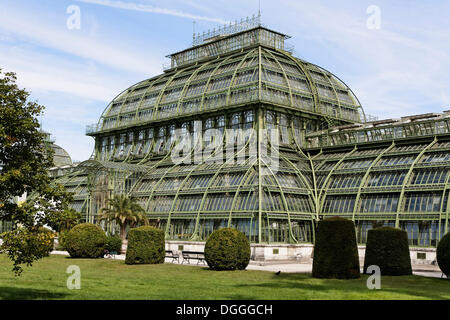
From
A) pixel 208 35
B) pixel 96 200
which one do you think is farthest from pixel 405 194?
pixel 208 35

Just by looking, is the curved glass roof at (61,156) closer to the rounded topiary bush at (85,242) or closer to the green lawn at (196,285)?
the rounded topiary bush at (85,242)

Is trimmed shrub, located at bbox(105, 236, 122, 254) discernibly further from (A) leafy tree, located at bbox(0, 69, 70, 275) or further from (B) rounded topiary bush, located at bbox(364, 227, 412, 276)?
(A) leafy tree, located at bbox(0, 69, 70, 275)

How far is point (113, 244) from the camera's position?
58.6m

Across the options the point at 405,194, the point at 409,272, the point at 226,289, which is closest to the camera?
the point at 226,289

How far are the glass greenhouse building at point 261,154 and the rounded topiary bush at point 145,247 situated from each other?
1035cm

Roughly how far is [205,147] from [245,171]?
12694mm

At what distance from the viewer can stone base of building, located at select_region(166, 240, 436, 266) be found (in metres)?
48.4

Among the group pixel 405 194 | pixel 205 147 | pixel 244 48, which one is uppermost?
pixel 244 48

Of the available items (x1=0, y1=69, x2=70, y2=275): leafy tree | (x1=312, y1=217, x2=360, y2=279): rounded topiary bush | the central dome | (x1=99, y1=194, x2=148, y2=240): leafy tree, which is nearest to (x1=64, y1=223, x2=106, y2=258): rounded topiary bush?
(x1=99, y1=194, x2=148, y2=240): leafy tree

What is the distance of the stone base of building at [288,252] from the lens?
159ft

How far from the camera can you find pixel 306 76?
71.1 m

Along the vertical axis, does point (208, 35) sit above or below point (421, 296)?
above

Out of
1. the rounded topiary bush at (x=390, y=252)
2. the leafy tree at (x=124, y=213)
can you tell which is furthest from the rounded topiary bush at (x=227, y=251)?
the leafy tree at (x=124, y=213)
